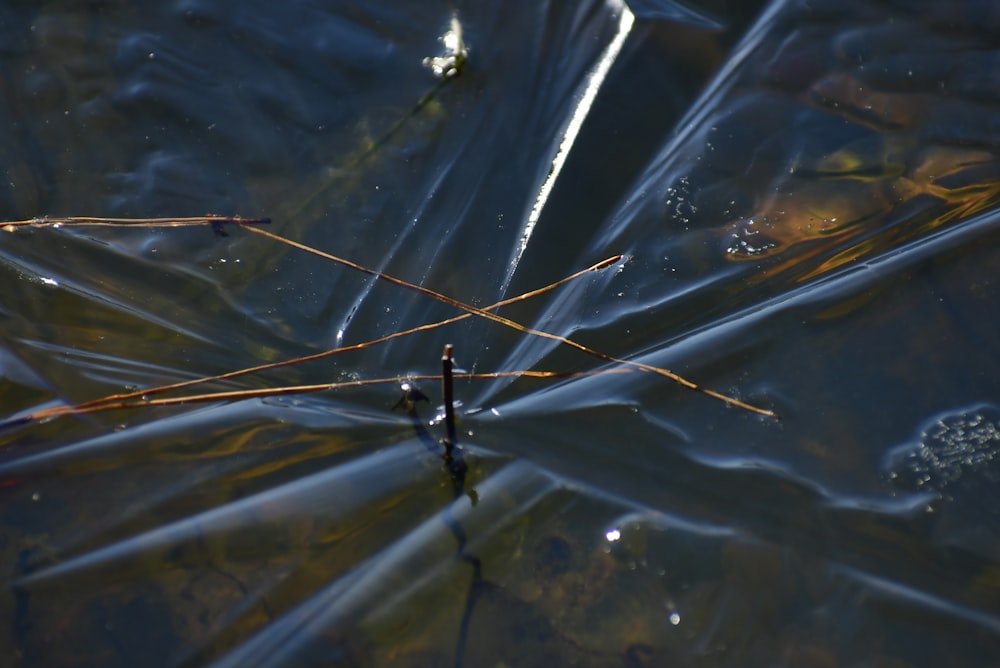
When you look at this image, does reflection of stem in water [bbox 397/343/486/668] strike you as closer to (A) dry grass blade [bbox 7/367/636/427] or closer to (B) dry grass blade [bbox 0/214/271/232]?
(A) dry grass blade [bbox 7/367/636/427]

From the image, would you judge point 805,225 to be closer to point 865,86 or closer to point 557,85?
point 865,86

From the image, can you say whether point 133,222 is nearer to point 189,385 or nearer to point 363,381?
point 189,385

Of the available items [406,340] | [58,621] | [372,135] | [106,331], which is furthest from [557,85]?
[58,621]

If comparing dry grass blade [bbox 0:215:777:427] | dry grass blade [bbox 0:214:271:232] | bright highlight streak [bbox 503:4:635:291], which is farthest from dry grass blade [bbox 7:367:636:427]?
dry grass blade [bbox 0:214:271:232]

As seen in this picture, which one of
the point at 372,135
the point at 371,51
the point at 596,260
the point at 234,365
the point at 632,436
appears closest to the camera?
the point at 632,436

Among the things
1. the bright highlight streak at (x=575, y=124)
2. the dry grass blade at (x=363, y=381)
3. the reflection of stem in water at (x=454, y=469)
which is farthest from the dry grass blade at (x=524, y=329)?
the reflection of stem in water at (x=454, y=469)

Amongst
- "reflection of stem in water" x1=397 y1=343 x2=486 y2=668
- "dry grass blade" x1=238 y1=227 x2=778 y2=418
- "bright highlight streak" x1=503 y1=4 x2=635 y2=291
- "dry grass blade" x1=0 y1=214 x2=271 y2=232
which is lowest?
"reflection of stem in water" x1=397 y1=343 x2=486 y2=668
